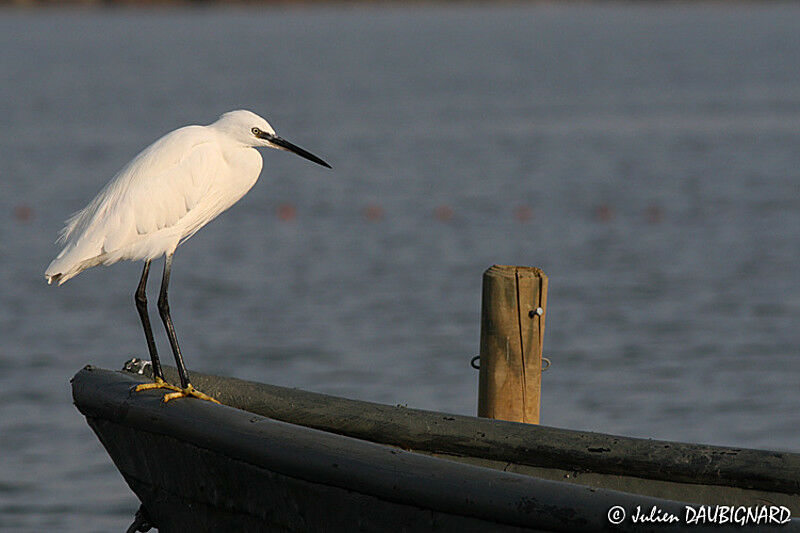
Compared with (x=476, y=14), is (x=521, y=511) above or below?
below

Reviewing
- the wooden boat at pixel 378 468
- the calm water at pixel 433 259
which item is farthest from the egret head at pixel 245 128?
the calm water at pixel 433 259

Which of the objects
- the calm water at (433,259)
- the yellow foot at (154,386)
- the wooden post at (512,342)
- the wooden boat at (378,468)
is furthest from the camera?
the calm water at (433,259)

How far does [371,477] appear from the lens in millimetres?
4496

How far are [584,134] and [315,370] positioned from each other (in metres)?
19.6

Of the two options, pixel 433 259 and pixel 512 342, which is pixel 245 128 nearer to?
pixel 512 342

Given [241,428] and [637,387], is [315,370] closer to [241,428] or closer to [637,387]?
[637,387]

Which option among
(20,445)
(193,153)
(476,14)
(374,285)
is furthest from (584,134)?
(476,14)

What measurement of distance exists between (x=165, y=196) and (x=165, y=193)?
0.02 meters

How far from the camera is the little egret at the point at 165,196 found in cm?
582

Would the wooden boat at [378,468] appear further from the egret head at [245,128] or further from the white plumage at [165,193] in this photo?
the egret head at [245,128]

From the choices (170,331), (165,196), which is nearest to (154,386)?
(170,331)

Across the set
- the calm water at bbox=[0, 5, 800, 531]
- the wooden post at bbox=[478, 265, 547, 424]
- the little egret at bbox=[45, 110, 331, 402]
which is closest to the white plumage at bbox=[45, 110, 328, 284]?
the little egret at bbox=[45, 110, 331, 402]

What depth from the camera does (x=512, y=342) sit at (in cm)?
626

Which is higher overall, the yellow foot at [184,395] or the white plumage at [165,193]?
the white plumage at [165,193]
